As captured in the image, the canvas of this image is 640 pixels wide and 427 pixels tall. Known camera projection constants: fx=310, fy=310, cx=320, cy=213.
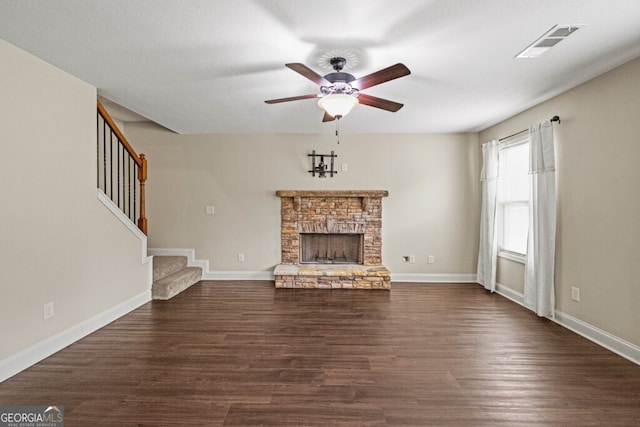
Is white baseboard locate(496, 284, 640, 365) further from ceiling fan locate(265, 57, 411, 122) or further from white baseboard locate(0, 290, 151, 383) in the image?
white baseboard locate(0, 290, 151, 383)

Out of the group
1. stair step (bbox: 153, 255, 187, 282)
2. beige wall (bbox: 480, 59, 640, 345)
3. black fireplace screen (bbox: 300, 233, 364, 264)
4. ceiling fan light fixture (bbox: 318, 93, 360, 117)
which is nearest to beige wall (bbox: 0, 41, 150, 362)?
stair step (bbox: 153, 255, 187, 282)

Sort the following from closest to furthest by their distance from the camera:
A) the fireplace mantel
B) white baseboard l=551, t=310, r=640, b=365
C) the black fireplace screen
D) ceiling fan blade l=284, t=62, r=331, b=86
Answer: ceiling fan blade l=284, t=62, r=331, b=86, white baseboard l=551, t=310, r=640, b=365, the fireplace mantel, the black fireplace screen

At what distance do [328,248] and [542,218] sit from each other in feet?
9.84

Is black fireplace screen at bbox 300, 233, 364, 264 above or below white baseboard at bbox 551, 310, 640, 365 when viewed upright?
above

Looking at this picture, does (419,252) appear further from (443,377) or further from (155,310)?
(155,310)

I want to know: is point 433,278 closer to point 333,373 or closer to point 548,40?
point 333,373

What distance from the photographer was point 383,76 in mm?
2215

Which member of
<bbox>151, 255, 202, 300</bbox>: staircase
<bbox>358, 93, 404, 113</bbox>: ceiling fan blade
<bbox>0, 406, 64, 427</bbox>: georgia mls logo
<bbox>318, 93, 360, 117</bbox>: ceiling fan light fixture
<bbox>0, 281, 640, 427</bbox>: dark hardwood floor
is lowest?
<bbox>0, 406, 64, 427</bbox>: georgia mls logo

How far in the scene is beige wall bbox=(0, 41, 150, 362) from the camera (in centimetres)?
226

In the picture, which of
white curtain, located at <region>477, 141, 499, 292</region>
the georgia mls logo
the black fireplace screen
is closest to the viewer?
the georgia mls logo

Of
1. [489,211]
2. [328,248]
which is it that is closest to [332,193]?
[328,248]

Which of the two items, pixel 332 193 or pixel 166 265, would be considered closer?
pixel 166 265

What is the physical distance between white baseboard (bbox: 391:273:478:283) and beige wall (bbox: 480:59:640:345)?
67.4 inches

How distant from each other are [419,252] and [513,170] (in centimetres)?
179
